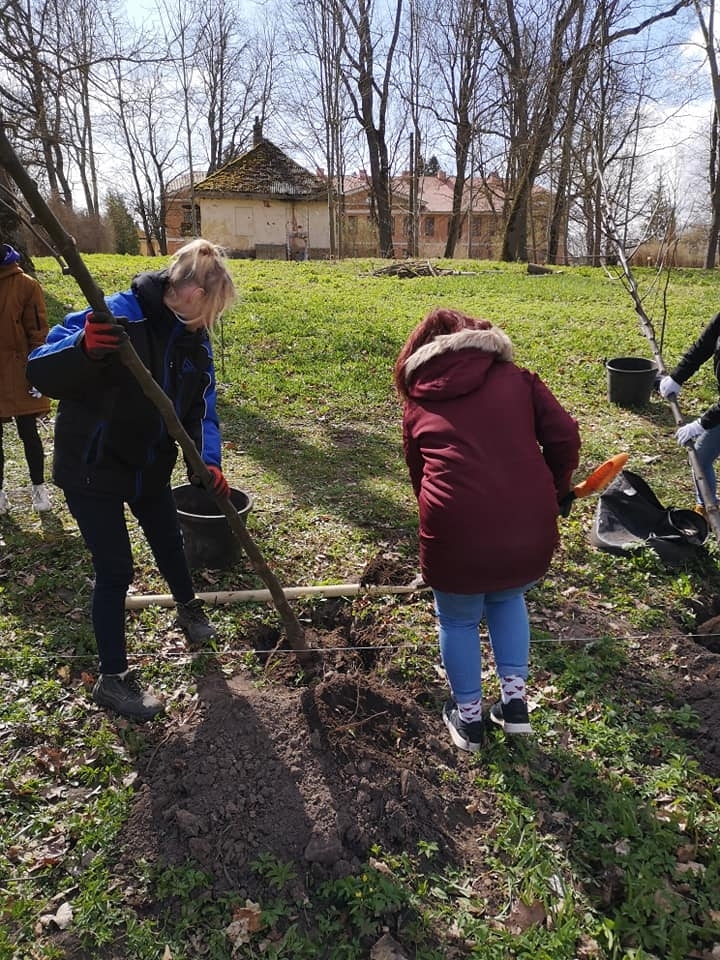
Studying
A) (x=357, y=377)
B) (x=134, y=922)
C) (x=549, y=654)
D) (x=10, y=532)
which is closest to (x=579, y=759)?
(x=549, y=654)

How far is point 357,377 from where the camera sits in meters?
8.60

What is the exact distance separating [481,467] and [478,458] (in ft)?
0.12

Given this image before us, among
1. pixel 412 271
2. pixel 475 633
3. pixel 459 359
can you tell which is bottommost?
pixel 475 633

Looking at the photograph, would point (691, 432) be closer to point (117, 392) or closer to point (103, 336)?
point (117, 392)

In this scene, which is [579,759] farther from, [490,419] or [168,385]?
[168,385]

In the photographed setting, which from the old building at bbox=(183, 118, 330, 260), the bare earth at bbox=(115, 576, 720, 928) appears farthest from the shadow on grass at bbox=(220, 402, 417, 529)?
the old building at bbox=(183, 118, 330, 260)

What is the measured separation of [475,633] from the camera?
2.77 meters

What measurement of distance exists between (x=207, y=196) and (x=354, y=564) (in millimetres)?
30803

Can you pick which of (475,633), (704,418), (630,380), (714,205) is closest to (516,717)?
(475,633)

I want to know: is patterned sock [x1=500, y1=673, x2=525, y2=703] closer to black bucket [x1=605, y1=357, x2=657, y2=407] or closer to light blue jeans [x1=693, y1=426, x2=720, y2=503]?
light blue jeans [x1=693, y1=426, x2=720, y2=503]

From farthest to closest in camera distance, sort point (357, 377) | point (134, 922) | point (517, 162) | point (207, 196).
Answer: point (207, 196)
point (517, 162)
point (357, 377)
point (134, 922)

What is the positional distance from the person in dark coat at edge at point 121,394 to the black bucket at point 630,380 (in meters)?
5.78

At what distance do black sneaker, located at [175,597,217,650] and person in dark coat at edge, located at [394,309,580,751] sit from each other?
1.45m

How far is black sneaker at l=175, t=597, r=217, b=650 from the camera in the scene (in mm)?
3527
